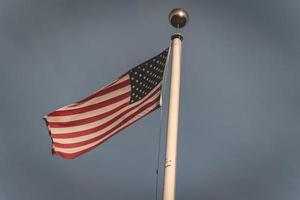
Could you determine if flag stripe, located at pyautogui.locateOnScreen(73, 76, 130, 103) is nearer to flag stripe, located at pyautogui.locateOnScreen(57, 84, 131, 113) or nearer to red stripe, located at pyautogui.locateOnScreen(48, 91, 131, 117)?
flag stripe, located at pyautogui.locateOnScreen(57, 84, 131, 113)

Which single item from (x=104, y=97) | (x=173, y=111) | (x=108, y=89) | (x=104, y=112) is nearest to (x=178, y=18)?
(x=108, y=89)

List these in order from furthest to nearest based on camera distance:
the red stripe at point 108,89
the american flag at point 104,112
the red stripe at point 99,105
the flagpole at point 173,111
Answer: the red stripe at point 108,89 < the red stripe at point 99,105 < the american flag at point 104,112 < the flagpole at point 173,111

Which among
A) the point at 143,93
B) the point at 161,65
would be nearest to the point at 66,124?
A: the point at 143,93

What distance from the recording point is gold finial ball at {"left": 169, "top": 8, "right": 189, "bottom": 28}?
1407 centimetres

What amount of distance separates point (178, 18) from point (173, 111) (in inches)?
141

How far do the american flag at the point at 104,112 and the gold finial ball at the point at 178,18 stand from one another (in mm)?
A: 1899

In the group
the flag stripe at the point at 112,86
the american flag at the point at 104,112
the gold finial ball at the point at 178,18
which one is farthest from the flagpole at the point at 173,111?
the flag stripe at the point at 112,86

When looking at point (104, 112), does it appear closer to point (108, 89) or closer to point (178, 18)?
point (108, 89)

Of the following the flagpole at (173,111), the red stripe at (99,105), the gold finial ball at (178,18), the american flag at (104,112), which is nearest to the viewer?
the flagpole at (173,111)

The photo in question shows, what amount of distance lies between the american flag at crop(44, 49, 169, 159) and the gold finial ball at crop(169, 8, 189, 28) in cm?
190

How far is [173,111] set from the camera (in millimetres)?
11852

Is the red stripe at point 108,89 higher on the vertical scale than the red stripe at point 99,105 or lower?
higher

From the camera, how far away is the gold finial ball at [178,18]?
46.2ft

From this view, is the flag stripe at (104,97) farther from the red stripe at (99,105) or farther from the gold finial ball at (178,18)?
the gold finial ball at (178,18)
